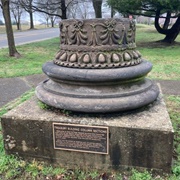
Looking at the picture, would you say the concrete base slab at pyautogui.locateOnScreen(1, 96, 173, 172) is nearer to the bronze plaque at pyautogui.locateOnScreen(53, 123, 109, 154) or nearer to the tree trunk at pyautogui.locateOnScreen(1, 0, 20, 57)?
the bronze plaque at pyautogui.locateOnScreen(53, 123, 109, 154)

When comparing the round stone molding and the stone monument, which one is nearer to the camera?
the stone monument

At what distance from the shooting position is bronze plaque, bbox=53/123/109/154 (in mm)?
2389

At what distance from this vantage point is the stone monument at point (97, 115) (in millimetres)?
2359

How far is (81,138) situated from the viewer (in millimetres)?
2455

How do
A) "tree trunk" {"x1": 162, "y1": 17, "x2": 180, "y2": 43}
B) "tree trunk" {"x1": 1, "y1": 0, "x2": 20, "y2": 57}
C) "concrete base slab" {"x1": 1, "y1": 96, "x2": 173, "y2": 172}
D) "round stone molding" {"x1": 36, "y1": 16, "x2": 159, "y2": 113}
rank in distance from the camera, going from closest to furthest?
"concrete base slab" {"x1": 1, "y1": 96, "x2": 173, "y2": 172} → "round stone molding" {"x1": 36, "y1": 16, "x2": 159, "y2": 113} → "tree trunk" {"x1": 1, "y1": 0, "x2": 20, "y2": 57} → "tree trunk" {"x1": 162, "y1": 17, "x2": 180, "y2": 43}

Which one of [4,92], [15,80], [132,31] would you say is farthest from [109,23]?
[15,80]

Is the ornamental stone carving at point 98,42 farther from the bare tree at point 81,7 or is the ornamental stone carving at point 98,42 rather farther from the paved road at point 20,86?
the bare tree at point 81,7

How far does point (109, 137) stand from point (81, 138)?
29cm

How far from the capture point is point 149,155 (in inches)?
92.8

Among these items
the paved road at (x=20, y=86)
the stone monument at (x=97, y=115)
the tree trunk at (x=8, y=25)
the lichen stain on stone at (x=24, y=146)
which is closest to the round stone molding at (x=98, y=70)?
the stone monument at (x=97, y=115)

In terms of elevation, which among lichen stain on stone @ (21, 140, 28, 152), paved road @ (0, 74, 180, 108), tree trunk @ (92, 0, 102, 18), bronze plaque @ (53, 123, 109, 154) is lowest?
paved road @ (0, 74, 180, 108)

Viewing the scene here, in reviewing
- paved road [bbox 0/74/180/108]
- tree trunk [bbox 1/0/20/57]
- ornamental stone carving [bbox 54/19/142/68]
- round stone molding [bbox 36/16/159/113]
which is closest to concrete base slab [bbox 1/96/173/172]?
round stone molding [bbox 36/16/159/113]

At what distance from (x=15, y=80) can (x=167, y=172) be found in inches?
192

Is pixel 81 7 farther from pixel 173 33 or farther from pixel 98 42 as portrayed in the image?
pixel 98 42
